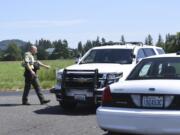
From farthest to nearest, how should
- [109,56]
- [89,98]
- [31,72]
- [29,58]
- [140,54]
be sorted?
1. [140,54]
2. [29,58]
3. [31,72]
4. [109,56]
5. [89,98]

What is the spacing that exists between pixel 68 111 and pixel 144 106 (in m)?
6.10

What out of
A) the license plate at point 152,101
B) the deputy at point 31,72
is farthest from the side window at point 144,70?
the deputy at point 31,72

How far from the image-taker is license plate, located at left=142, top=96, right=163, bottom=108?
794cm

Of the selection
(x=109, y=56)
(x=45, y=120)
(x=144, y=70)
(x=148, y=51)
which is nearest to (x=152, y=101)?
(x=144, y=70)

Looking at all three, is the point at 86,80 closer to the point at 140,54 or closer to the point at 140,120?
the point at 140,54

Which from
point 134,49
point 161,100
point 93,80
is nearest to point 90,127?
point 93,80

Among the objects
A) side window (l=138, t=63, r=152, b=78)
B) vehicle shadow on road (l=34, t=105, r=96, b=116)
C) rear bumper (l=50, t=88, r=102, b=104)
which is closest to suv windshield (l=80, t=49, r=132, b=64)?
vehicle shadow on road (l=34, t=105, r=96, b=116)

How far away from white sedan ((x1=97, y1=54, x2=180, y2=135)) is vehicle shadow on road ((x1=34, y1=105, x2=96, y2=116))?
4.94m

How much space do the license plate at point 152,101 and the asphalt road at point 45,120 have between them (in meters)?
2.11

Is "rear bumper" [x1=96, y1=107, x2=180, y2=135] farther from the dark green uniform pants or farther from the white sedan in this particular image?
the dark green uniform pants

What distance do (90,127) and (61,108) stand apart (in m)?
3.80

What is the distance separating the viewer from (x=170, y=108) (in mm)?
7840

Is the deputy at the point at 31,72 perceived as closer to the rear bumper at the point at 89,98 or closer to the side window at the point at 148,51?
the rear bumper at the point at 89,98

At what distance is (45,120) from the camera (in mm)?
12023
